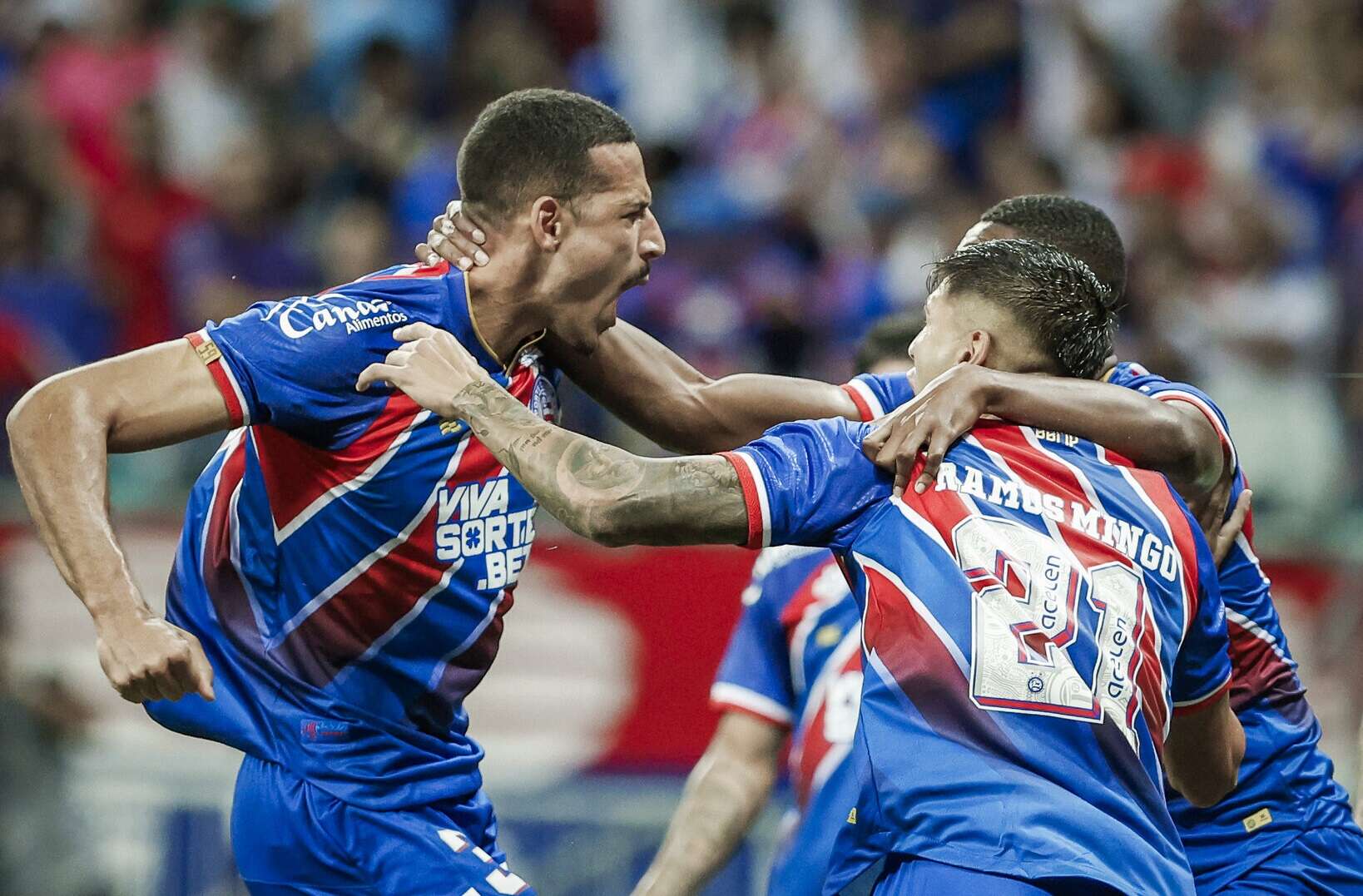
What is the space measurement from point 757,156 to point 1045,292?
6.76 meters

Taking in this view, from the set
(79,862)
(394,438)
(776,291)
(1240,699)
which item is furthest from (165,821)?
(1240,699)

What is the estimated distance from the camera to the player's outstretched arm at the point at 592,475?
3555 mm

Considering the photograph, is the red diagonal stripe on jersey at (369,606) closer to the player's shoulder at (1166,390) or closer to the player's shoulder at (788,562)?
the player's shoulder at (788,562)

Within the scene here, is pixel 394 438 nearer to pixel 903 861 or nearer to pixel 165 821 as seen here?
pixel 903 861

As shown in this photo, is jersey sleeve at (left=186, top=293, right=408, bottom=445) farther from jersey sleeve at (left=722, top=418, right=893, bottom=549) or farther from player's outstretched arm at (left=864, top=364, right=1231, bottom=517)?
player's outstretched arm at (left=864, top=364, right=1231, bottom=517)

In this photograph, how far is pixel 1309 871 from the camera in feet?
14.3

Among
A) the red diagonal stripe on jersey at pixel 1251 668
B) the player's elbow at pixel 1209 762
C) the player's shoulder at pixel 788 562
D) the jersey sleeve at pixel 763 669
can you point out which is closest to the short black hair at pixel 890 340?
the player's shoulder at pixel 788 562

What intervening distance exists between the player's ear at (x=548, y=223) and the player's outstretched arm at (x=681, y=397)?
0.49 metres

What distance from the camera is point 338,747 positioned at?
14.4 feet

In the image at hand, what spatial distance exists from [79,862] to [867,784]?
5.86m

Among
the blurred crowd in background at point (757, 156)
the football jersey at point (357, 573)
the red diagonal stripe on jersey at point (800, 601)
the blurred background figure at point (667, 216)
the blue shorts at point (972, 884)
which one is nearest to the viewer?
the blue shorts at point (972, 884)

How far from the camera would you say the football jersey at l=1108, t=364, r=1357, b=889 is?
4.36 metres

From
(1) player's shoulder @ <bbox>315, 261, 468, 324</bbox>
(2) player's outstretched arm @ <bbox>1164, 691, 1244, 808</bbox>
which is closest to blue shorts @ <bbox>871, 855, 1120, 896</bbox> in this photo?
(2) player's outstretched arm @ <bbox>1164, 691, 1244, 808</bbox>

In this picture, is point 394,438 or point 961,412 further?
point 394,438
